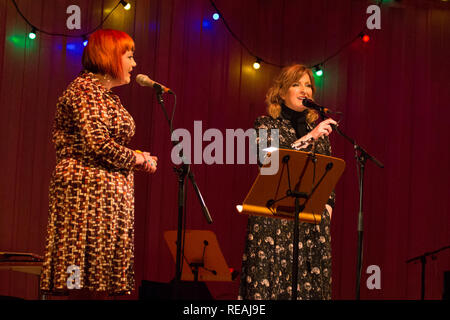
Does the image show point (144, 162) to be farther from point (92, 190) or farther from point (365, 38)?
point (365, 38)

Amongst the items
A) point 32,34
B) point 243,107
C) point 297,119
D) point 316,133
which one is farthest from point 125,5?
point 316,133

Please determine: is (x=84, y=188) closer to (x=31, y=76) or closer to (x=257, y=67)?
(x=31, y=76)

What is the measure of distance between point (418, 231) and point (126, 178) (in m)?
3.41

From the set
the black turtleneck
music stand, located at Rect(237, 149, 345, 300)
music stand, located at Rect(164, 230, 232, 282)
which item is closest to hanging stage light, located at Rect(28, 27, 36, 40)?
music stand, located at Rect(164, 230, 232, 282)

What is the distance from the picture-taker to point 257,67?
5406mm

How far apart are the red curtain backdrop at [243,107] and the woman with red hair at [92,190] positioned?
1.98m

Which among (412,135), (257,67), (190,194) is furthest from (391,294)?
(257,67)

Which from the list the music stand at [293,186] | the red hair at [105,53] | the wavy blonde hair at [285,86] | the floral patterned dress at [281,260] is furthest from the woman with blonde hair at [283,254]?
the red hair at [105,53]

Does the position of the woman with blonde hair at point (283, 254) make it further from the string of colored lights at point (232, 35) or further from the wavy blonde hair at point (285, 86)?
the string of colored lights at point (232, 35)

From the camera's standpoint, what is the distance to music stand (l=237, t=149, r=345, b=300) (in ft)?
10.0

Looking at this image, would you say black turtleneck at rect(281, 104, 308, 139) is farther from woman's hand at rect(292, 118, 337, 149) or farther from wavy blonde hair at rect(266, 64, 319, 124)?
woman's hand at rect(292, 118, 337, 149)

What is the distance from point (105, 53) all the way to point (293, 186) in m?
1.14

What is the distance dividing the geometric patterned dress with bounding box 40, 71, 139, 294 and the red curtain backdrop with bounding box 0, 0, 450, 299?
201 centimetres

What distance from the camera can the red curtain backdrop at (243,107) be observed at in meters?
4.80
